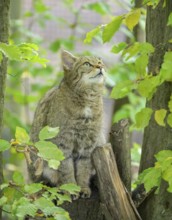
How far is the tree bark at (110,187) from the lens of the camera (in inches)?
121

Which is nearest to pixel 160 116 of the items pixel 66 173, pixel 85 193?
pixel 85 193

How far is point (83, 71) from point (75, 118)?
Result: 1.06 ft

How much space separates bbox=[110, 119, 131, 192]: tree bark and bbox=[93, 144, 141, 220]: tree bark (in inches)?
7.1

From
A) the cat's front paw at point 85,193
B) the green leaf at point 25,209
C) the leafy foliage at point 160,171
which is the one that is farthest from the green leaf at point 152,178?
the cat's front paw at point 85,193

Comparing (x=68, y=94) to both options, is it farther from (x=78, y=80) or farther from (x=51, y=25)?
(x=51, y=25)

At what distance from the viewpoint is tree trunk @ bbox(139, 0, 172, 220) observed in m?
3.03

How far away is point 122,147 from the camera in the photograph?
10.8ft

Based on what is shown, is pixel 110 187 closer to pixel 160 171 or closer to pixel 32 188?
pixel 160 171

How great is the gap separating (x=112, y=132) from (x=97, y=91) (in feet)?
2.36

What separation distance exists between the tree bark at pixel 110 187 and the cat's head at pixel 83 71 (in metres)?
0.87

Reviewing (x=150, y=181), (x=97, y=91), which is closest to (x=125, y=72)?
(x=97, y=91)

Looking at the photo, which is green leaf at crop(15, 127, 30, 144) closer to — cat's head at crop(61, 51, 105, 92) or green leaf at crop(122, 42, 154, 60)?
green leaf at crop(122, 42, 154, 60)

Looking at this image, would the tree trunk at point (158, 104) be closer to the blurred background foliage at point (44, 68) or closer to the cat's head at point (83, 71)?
the cat's head at point (83, 71)

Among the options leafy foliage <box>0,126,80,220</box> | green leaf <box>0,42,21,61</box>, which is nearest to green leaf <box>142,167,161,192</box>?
leafy foliage <box>0,126,80,220</box>
